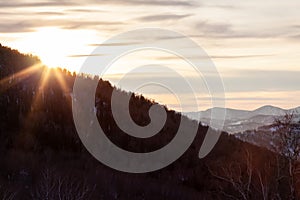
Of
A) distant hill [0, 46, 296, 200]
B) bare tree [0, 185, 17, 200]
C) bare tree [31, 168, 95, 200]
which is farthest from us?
distant hill [0, 46, 296, 200]

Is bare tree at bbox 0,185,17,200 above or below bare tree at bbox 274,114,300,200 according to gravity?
below

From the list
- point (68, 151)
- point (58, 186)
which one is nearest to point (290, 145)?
point (58, 186)

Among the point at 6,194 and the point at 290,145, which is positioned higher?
the point at 290,145

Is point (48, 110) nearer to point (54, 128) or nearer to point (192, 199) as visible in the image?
point (54, 128)

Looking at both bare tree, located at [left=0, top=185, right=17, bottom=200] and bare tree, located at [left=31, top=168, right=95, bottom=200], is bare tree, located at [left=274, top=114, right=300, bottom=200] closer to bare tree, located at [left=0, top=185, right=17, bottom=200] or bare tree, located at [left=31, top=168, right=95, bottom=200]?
bare tree, located at [left=0, top=185, right=17, bottom=200]

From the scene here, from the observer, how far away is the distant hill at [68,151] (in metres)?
49.0

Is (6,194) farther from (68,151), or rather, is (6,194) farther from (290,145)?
(68,151)

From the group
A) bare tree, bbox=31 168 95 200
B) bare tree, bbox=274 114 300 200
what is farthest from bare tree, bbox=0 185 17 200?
bare tree, bbox=274 114 300 200

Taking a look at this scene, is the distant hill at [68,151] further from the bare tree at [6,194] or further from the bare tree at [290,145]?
the bare tree at [290,145]

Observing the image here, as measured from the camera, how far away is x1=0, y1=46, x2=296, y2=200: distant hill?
4903 centimetres

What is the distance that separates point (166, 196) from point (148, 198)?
9.21 feet

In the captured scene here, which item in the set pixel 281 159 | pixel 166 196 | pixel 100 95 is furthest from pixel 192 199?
pixel 281 159

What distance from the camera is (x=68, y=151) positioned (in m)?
57.3

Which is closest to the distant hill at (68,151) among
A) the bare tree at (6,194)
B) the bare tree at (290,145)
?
the bare tree at (6,194)
